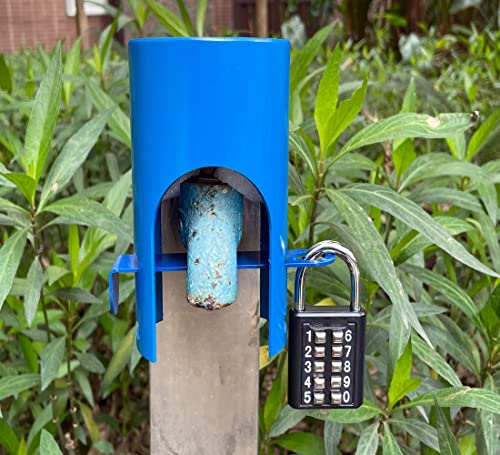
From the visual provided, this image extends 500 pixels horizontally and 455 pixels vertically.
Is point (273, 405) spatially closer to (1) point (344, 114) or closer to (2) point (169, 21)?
(1) point (344, 114)

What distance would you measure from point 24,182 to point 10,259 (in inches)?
5.2

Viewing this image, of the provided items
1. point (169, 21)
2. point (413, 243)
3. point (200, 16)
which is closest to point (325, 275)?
point (413, 243)

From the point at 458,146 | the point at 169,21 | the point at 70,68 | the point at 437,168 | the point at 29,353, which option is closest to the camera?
the point at 437,168

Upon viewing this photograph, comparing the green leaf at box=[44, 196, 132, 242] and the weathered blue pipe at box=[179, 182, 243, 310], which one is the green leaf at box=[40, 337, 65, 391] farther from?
the weathered blue pipe at box=[179, 182, 243, 310]

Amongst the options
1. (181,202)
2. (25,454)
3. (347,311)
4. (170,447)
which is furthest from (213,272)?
(25,454)

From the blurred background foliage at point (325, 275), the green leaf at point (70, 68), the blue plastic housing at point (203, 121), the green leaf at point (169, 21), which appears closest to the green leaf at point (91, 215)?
the blurred background foliage at point (325, 275)

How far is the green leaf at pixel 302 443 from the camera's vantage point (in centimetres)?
129

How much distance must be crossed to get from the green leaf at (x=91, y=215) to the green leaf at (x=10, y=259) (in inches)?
3.0

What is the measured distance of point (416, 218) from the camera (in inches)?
39.5

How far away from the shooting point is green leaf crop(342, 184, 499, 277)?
0.98m

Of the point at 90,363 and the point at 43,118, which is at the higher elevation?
the point at 43,118

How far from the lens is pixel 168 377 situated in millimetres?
956

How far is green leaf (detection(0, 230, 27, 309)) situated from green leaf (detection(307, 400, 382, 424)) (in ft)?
1.76

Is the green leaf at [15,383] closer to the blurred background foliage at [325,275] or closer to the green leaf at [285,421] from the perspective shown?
the blurred background foliage at [325,275]
